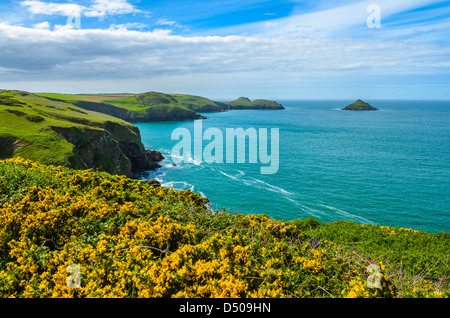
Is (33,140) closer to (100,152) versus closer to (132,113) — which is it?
(100,152)

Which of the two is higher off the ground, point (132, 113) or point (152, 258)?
point (132, 113)

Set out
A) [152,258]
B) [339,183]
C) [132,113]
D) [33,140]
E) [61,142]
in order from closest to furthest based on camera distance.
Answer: [152,258] → [33,140] → [61,142] → [339,183] → [132,113]

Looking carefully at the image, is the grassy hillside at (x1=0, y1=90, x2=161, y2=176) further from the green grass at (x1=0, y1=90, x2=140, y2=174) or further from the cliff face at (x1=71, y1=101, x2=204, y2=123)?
the cliff face at (x1=71, y1=101, x2=204, y2=123)

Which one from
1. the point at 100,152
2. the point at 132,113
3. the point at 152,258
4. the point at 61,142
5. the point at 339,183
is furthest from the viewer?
the point at 132,113

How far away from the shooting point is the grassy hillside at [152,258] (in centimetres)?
711

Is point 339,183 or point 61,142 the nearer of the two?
point 61,142

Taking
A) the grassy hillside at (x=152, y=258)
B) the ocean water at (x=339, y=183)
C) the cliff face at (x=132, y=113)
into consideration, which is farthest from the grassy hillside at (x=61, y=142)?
the cliff face at (x=132, y=113)

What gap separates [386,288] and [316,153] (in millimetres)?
76883

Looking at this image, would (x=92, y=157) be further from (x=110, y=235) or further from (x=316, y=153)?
(x=316, y=153)

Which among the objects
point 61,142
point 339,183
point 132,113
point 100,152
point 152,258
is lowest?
point 339,183

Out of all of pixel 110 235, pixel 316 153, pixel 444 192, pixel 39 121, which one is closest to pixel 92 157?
pixel 39 121

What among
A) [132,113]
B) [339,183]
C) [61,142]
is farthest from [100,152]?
[132,113]

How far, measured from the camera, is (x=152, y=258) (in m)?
8.73

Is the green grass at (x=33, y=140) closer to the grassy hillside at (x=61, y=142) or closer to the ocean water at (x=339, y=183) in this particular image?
the grassy hillside at (x=61, y=142)
